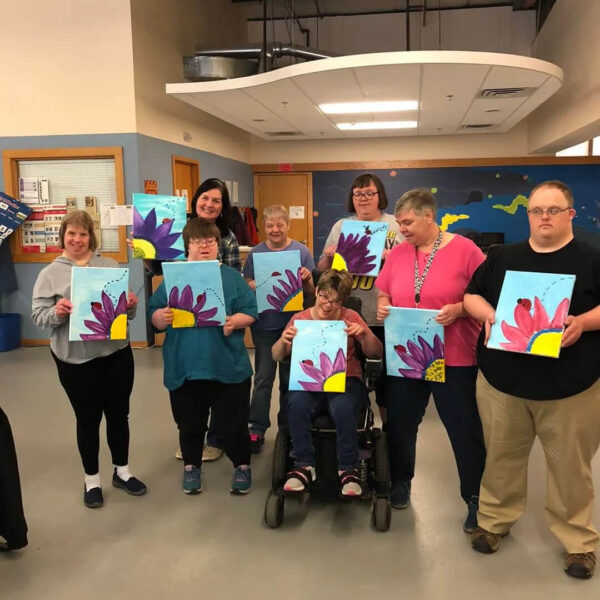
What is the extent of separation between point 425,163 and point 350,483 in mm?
7143

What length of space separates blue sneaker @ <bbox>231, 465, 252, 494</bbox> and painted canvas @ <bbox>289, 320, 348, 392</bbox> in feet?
2.13

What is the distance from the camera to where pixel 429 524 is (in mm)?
2357

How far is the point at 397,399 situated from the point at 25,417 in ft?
8.85

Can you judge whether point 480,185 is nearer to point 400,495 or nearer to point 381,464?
point 400,495

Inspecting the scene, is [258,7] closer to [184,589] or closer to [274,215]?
[274,215]

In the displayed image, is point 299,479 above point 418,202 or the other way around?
the other way around

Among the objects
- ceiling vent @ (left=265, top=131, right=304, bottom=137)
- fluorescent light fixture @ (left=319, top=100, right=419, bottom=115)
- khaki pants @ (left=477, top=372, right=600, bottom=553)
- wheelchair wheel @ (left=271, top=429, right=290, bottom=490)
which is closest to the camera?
khaki pants @ (left=477, top=372, right=600, bottom=553)

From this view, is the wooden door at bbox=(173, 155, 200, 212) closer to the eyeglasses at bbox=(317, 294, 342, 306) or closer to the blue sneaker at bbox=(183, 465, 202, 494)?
the blue sneaker at bbox=(183, 465, 202, 494)

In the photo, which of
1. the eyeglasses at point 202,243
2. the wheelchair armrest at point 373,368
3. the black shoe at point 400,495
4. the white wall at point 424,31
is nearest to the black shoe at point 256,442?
the black shoe at point 400,495

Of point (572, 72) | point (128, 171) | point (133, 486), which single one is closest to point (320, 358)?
point (133, 486)

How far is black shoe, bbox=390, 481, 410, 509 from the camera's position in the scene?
2.49m

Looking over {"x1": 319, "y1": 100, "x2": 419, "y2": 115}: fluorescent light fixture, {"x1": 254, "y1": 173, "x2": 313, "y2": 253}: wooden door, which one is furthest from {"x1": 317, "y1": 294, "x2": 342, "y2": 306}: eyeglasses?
{"x1": 254, "y1": 173, "x2": 313, "y2": 253}: wooden door

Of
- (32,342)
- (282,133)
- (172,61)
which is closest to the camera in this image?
(32,342)

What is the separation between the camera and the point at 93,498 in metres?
2.54
